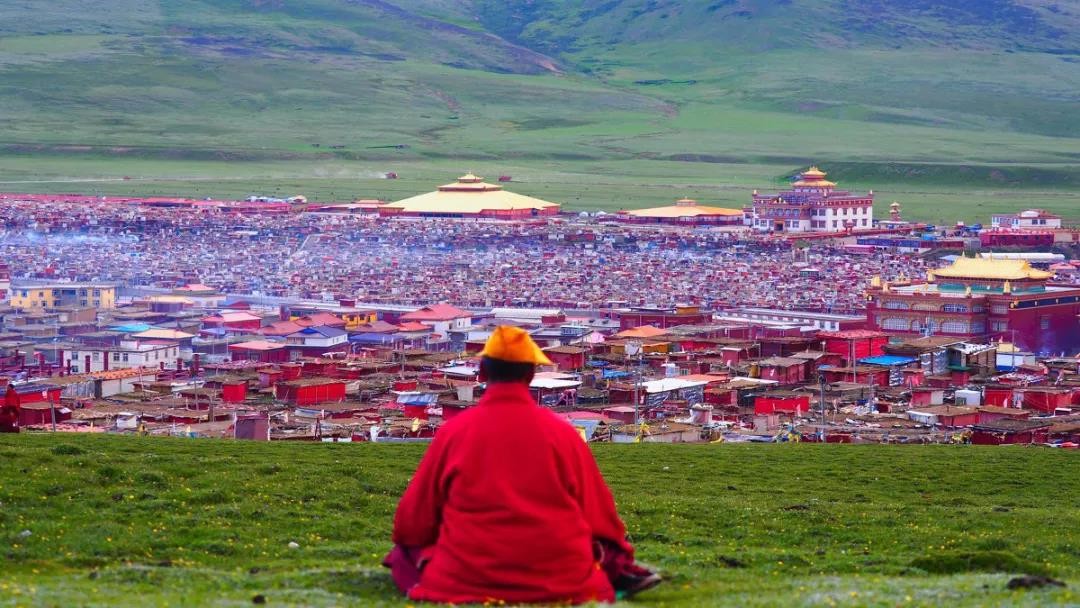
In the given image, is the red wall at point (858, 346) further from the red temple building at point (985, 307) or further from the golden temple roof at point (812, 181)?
the golden temple roof at point (812, 181)

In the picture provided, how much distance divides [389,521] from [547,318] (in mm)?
35589

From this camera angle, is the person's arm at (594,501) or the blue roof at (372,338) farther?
the blue roof at (372,338)

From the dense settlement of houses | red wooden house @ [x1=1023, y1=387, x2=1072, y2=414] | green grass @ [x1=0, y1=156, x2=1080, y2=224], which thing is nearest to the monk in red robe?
the dense settlement of houses

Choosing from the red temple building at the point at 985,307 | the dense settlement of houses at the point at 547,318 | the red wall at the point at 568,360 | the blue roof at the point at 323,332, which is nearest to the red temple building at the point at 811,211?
the dense settlement of houses at the point at 547,318

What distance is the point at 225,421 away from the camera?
1166 inches

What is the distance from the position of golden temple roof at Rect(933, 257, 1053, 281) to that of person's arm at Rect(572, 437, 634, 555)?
40878 millimetres

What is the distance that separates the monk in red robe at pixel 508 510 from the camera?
11.1 m

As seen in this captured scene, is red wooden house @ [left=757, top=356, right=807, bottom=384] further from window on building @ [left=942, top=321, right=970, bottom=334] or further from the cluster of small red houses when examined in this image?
window on building @ [left=942, top=321, right=970, bottom=334]

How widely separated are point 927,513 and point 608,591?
6293 mm

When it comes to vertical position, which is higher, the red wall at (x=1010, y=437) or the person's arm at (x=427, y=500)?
the person's arm at (x=427, y=500)

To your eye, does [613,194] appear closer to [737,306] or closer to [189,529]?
[737,306]

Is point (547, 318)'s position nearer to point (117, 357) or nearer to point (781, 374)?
point (117, 357)

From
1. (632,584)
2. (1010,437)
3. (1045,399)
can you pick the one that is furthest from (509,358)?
(1045,399)

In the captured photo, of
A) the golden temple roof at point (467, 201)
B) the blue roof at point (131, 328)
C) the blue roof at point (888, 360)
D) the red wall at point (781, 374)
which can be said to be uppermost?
the golden temple roof at point (467, 201)
